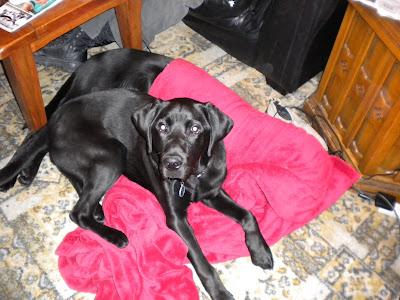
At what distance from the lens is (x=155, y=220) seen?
86.2 inches

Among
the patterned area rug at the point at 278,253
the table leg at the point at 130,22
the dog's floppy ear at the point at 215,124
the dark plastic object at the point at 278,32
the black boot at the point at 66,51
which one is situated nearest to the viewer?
the dog's floppy ear at the point at 215,124

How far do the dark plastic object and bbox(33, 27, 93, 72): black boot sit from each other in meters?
0.89

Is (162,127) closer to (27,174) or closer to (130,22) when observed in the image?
(27,174)

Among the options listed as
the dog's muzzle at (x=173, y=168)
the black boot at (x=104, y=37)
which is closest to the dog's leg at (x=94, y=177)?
the dog's muzzle at (x=173, y=168)

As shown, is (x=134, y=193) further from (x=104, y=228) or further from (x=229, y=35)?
(x=229, y=35)

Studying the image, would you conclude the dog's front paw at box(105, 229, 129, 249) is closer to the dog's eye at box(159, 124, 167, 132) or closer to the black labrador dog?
the black labrador dog

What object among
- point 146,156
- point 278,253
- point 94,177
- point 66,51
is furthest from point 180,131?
point 66,51

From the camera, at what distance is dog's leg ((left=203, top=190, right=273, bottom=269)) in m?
2.12

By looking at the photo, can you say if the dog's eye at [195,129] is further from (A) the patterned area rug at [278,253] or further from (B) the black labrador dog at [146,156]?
(A) the patterned area rug at [278,253]

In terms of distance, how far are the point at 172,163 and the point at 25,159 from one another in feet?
3.08

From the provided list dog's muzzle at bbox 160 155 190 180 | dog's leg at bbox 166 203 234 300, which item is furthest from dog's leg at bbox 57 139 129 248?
dog's muzzle at bbox 160 155 190 180

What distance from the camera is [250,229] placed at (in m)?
2.14

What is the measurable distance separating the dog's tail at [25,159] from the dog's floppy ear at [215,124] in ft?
3.27

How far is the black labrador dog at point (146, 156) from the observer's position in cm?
190
